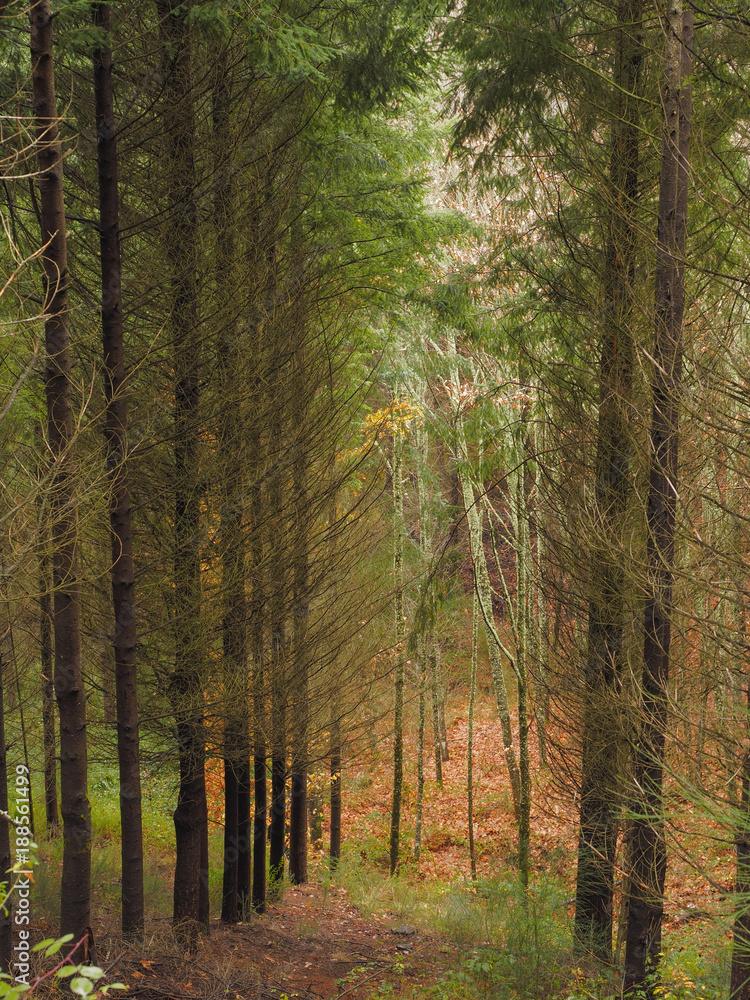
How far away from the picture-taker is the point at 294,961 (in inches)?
284

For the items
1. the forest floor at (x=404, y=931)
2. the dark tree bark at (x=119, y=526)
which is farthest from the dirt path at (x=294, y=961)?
the dark tree bark at (x=119, y=526)

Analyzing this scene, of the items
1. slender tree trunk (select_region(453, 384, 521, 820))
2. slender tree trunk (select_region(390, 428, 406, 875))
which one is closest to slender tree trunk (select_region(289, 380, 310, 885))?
slender tree trunk (select_region(390, 428, 406, 875))

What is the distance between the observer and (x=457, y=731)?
22234 mm

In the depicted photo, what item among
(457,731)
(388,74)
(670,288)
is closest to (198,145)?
(388,74)

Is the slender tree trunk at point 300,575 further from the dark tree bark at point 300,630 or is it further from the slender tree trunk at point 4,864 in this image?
the slender tree trunk at point 4,864

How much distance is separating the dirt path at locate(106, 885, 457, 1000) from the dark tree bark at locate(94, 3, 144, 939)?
50cm

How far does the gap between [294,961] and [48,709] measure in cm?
499

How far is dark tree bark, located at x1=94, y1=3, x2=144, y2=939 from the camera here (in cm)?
572

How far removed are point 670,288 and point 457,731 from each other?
19.2 m

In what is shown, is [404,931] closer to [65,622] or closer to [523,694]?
[523,694]

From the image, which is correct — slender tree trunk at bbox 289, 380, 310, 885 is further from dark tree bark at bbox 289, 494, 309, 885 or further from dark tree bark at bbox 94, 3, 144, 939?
dark tree bark at bbox 94, 3, 144, 939

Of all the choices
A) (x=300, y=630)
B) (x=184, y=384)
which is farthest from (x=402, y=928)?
(x=184, y=384)

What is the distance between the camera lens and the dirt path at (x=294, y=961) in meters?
5.58

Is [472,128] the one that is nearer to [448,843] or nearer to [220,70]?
[220,70]
